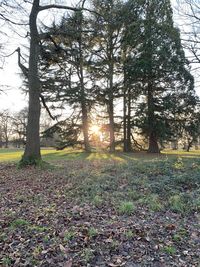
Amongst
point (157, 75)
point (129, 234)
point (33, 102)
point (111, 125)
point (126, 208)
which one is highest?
point (157, 75)

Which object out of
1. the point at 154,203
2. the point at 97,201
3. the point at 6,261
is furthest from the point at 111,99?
the point at 6,261

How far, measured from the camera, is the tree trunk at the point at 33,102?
45.8 feet

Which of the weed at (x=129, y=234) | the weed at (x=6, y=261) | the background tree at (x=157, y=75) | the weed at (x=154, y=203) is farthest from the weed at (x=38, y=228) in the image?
the background tree at (x=157, y=75)

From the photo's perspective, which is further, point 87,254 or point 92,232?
point 92,232

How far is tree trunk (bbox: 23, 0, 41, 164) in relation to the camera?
14.0m

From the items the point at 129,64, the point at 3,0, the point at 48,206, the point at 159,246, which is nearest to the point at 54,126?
the point at 129,64

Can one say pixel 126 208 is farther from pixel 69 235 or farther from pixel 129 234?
pixel 69 235

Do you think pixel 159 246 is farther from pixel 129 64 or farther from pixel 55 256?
pixel 129 64

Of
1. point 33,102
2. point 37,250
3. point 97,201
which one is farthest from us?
point 33,102

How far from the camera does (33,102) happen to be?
1413 centimetres

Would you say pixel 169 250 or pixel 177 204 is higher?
pixel 177 204

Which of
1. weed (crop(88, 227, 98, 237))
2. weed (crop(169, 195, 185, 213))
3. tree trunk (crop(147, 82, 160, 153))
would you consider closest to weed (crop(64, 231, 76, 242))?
weed (crop(88, 227, 98, 237))

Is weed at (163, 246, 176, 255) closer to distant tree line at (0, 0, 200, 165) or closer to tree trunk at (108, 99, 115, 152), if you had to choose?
distant tree line at (0, 0, 200, 165)

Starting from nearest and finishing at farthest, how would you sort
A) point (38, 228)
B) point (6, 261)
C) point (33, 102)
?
point (6, 261), point (38, 228), point (33, 102)
